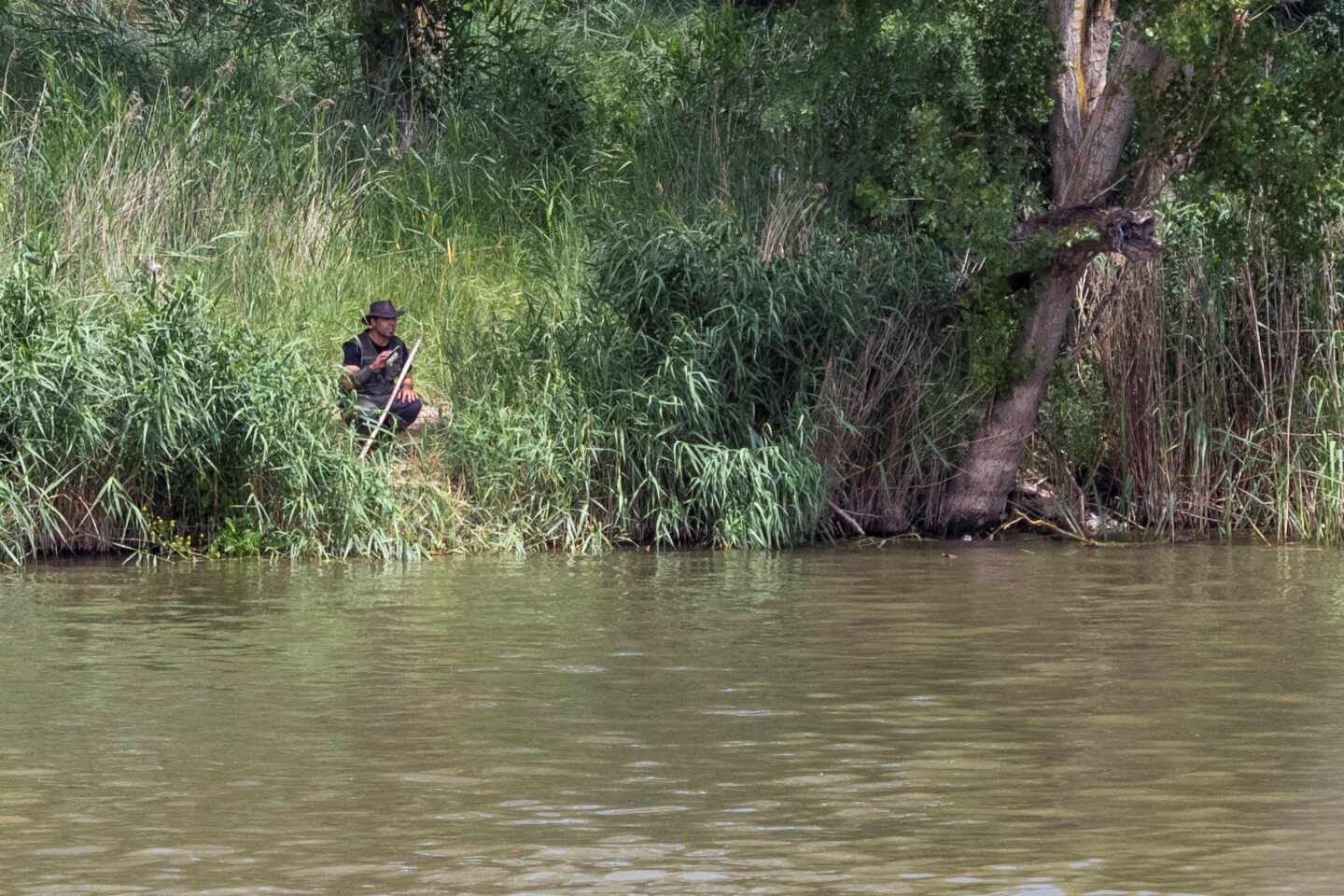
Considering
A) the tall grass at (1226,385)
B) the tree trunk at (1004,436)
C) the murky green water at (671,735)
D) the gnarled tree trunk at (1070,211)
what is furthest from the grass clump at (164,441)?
the tall grass at (1226,385)

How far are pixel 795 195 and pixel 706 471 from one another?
295 cm

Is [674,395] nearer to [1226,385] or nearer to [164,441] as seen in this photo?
[164,441]

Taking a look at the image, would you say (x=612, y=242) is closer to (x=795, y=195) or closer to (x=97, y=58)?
(x=795, y=195)

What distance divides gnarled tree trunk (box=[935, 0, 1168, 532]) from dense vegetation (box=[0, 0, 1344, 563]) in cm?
15

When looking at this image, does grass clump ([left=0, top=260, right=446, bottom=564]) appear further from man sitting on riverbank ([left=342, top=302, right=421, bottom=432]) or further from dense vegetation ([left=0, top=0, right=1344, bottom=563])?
man sitting on riverbank ([left=342, top=302, right=421, bottom=432])

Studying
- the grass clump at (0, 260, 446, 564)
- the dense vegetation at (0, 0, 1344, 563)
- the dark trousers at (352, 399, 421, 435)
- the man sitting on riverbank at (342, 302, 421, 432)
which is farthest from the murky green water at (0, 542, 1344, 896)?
the man sitting on riverbank at (342, 302, 421, 432)

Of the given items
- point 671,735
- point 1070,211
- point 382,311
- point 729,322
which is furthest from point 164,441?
point 671,735

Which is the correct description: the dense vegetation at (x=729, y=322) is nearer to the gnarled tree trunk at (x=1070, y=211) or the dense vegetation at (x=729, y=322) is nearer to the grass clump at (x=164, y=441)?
the grass clump at (x=164, y=441)

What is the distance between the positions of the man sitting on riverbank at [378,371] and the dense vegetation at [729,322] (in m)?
0.21

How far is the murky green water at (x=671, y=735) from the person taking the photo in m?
5.42

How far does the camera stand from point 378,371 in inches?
543

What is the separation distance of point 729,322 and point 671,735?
6860 millimetres

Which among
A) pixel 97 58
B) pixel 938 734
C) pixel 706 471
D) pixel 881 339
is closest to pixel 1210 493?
pixel 881 339

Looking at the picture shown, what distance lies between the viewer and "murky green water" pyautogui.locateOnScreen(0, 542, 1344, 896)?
5422mm
